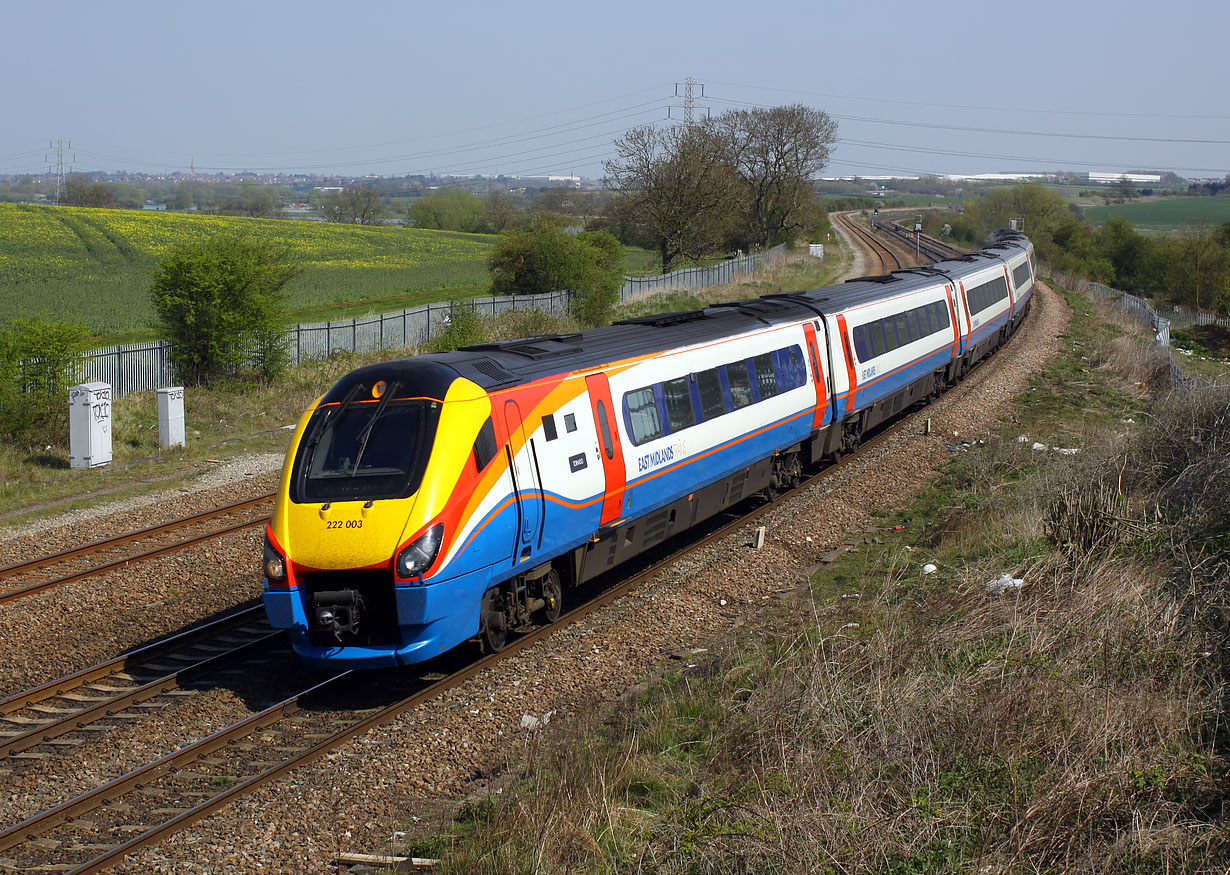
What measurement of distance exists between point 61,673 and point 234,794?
3820 millimetres

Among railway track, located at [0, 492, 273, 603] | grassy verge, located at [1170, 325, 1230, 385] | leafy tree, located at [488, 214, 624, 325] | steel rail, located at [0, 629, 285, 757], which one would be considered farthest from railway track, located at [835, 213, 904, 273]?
steel rail, located at [0, 629, 285, 757]

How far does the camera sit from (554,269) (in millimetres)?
36094

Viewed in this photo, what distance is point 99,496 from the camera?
16.4 meters

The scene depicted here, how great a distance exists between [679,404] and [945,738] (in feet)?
21.6

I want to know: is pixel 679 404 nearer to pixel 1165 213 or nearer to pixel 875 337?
pixel 875 337

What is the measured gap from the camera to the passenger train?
8719 millimetres

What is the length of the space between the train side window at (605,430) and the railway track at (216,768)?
1.95 m

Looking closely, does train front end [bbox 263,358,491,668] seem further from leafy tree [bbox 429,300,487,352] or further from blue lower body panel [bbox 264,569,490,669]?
leafy tree [bbox 429,300,487,352]

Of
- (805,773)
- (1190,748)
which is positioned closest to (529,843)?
(805,773)

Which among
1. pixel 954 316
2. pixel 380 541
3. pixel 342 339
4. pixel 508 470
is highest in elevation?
pixel 954 316

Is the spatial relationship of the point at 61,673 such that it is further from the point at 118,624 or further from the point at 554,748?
the point at 554,748

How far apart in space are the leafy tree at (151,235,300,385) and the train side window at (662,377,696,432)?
14340mm

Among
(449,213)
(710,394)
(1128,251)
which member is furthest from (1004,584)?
(449,213)

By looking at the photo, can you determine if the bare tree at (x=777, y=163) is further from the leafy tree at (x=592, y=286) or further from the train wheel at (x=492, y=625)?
the train wheel at (x=492, y=625)
